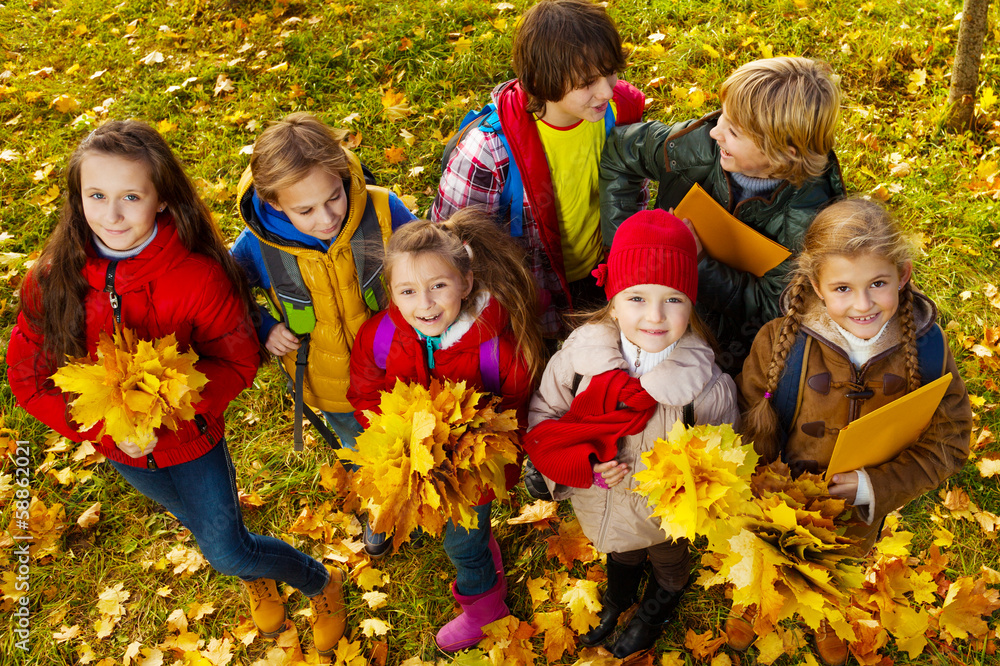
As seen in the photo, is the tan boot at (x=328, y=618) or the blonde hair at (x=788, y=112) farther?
the tan boot at (x=328, y=618)

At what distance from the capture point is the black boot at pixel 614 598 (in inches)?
112

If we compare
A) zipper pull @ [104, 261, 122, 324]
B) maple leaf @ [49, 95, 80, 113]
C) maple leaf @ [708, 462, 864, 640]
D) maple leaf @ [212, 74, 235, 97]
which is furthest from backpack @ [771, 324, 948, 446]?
maple leaf @ [49, 95, 80, 113]

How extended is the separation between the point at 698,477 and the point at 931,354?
0.84 metres

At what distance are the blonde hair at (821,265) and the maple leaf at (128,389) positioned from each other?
73.9 inches

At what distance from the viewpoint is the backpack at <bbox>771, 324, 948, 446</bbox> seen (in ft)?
6.95

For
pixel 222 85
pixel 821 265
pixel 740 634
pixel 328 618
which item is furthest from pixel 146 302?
pixel 222 85

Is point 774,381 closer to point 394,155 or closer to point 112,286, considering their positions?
point 112,286

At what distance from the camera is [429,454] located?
2109 millimetres

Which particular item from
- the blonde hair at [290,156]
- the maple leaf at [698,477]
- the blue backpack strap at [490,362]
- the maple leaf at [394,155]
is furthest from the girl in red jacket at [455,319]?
the maple leaf at [394,155]

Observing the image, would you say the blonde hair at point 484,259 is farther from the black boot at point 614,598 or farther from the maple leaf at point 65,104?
the maple leaf at point 65,104

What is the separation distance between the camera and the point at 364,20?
20.2 ft

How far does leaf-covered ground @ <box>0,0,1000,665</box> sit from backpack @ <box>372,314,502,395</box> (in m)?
1.20

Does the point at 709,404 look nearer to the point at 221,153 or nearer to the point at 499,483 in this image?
the point at 499,483

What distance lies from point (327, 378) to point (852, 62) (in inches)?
182
